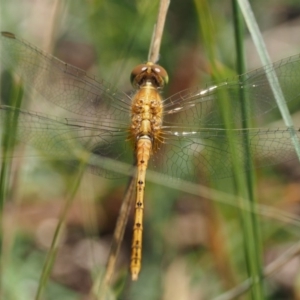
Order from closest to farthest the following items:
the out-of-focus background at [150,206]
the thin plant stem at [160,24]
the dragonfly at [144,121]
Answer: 1. the thin plant stem at [160,24]
2. the dragonfly at [144,121]
3. the out-of-focus background at [150,206]

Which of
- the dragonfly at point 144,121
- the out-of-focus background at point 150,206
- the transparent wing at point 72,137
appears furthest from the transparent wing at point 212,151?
the out-of-focus background at point 150,206

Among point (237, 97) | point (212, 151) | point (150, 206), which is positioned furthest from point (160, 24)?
point (150, 206)

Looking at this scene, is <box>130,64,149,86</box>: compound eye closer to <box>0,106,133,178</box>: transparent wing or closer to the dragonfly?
the dragonfly

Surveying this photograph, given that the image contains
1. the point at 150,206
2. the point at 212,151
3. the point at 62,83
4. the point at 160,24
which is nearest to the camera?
the point at 160,24

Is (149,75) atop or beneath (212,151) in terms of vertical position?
atop

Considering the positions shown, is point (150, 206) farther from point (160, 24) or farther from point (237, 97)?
point (160, 24)

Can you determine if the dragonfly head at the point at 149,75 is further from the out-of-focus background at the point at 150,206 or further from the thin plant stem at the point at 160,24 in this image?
the thin plant stem at the point at 160,24
